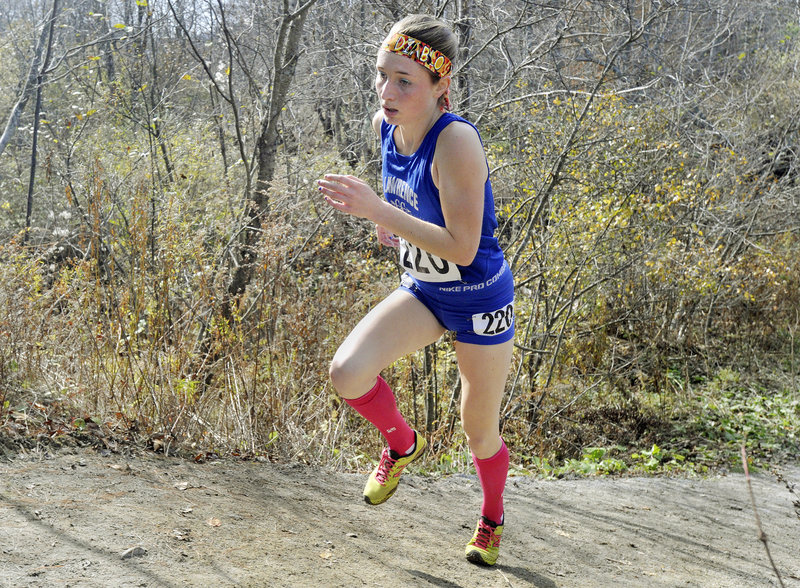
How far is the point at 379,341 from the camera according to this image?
10.2ft

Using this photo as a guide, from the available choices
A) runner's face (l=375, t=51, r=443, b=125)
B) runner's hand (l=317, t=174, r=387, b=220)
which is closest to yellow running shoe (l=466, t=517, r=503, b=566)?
runner's hand (l=317, t=174, r=387, b=220)

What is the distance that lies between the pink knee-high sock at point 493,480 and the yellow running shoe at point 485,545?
4 centimetres

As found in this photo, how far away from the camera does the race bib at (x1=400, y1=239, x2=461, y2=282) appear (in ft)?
10.2

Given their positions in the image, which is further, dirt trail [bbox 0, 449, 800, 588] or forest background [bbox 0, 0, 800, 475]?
forest background [bbox 0, 0, 800, 475]

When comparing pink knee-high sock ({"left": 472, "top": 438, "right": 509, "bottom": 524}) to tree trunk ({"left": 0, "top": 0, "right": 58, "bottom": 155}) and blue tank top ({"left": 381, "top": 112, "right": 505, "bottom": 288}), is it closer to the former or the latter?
blue tank top ({"left": 381, "top": 112, "right": 505, "bottom": 288})

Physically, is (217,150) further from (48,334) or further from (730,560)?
(730,560)

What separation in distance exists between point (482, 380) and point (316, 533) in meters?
1.12

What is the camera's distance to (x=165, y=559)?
3006 mm

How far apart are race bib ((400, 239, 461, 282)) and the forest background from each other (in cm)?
140

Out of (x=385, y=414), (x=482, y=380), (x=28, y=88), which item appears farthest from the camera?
(x=28, y=88)

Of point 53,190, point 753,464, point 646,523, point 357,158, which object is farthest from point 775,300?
point 53,190

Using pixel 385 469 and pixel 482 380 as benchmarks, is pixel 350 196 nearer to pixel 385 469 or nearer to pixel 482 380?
pixel 482 380

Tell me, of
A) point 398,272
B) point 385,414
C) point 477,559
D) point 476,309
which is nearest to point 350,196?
point 476,309

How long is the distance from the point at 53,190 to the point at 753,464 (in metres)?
10.2
